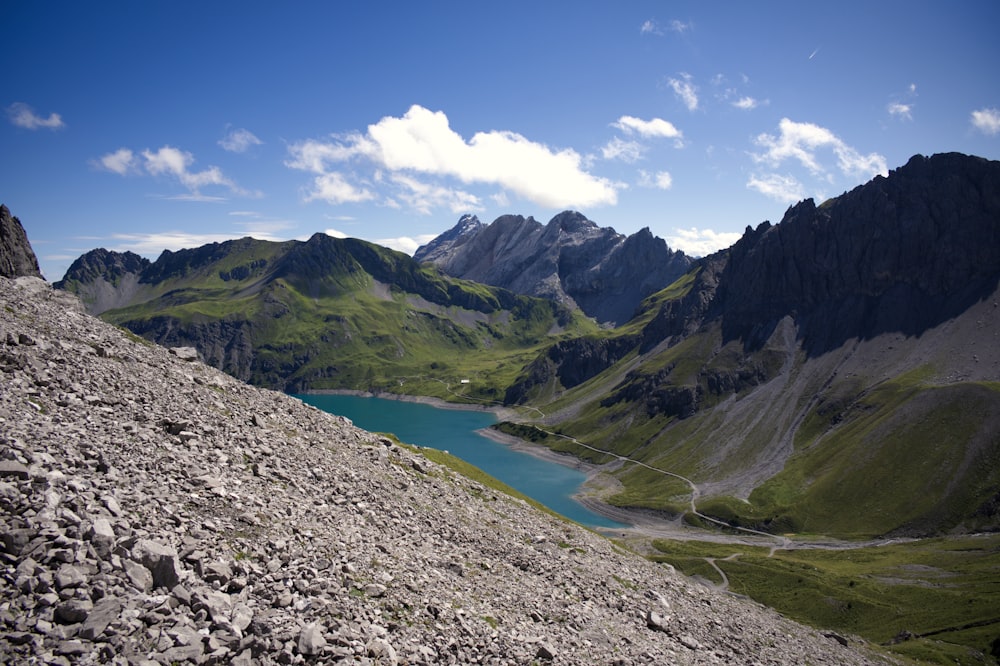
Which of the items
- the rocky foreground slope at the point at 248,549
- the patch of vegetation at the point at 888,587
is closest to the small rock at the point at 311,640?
the rocky foreground slope at the point at 248,549

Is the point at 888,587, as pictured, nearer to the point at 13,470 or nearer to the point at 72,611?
the point at 72,611

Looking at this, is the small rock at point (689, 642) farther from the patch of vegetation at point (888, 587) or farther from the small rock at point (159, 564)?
the patch of vegetation at point (888, 587)

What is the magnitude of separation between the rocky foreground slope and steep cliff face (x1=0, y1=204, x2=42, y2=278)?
60.3 m

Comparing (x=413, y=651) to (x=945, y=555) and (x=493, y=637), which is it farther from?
(x=945, y=555)

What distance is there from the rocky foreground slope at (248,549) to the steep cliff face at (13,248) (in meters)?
60.3

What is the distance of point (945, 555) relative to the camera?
13438 cm

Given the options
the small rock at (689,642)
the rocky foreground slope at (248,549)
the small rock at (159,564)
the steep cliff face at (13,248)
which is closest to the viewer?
the rocky foreground slope at (248,549)

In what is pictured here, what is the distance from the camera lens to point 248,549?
24.5 m

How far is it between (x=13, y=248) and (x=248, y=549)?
10760 cm

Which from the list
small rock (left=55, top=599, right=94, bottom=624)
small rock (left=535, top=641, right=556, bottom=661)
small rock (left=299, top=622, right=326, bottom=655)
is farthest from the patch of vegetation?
small rock (left=55, top=599, right=94, bottom=624)

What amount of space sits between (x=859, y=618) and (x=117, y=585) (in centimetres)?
12115

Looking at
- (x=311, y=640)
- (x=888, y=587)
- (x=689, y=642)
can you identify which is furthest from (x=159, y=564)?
(x=888, y=587)

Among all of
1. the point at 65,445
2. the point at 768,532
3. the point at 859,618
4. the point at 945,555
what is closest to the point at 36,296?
the point at 65,445

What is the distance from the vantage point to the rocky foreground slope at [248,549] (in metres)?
18.6
